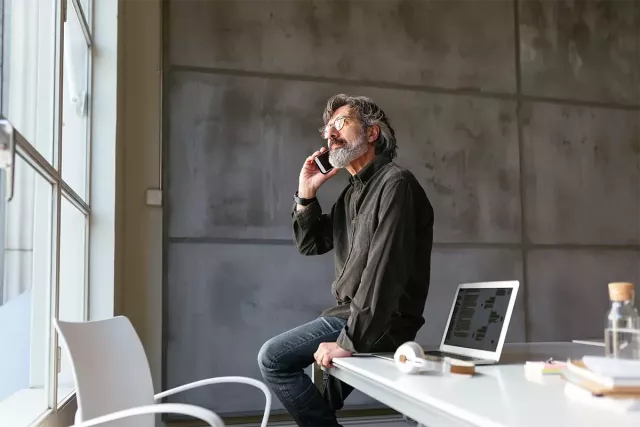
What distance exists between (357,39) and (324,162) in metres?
1.44

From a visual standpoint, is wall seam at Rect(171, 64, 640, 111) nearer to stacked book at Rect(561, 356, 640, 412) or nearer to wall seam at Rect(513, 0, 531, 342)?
wall seam at Rect(513, 0, 531, 342)

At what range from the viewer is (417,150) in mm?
3770

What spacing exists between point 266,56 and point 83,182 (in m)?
1.36

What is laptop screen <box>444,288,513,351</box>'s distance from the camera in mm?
1697

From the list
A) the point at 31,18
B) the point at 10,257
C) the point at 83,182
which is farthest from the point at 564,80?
the point at 10,257

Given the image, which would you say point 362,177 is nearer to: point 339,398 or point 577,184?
point 339,398

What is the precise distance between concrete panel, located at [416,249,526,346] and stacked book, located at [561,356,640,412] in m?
2.51

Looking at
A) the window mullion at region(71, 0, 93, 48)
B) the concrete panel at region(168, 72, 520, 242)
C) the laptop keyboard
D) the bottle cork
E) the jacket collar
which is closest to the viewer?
the bottle cork

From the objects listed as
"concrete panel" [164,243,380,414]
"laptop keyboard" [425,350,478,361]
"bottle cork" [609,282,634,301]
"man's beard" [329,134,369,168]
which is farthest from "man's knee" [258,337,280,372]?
"bottle cork" [609,282,634,301]

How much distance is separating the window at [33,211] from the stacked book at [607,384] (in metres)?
1.31

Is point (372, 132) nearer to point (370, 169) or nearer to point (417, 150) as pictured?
point (370, 169)

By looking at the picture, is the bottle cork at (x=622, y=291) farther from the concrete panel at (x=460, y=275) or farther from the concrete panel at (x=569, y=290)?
the concrete panel at (x=569, y=290)

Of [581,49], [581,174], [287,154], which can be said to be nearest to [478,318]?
[287,154]

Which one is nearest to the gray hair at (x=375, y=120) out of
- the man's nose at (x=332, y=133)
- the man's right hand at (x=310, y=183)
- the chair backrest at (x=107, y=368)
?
the man's nose at (x=332, y=133)
